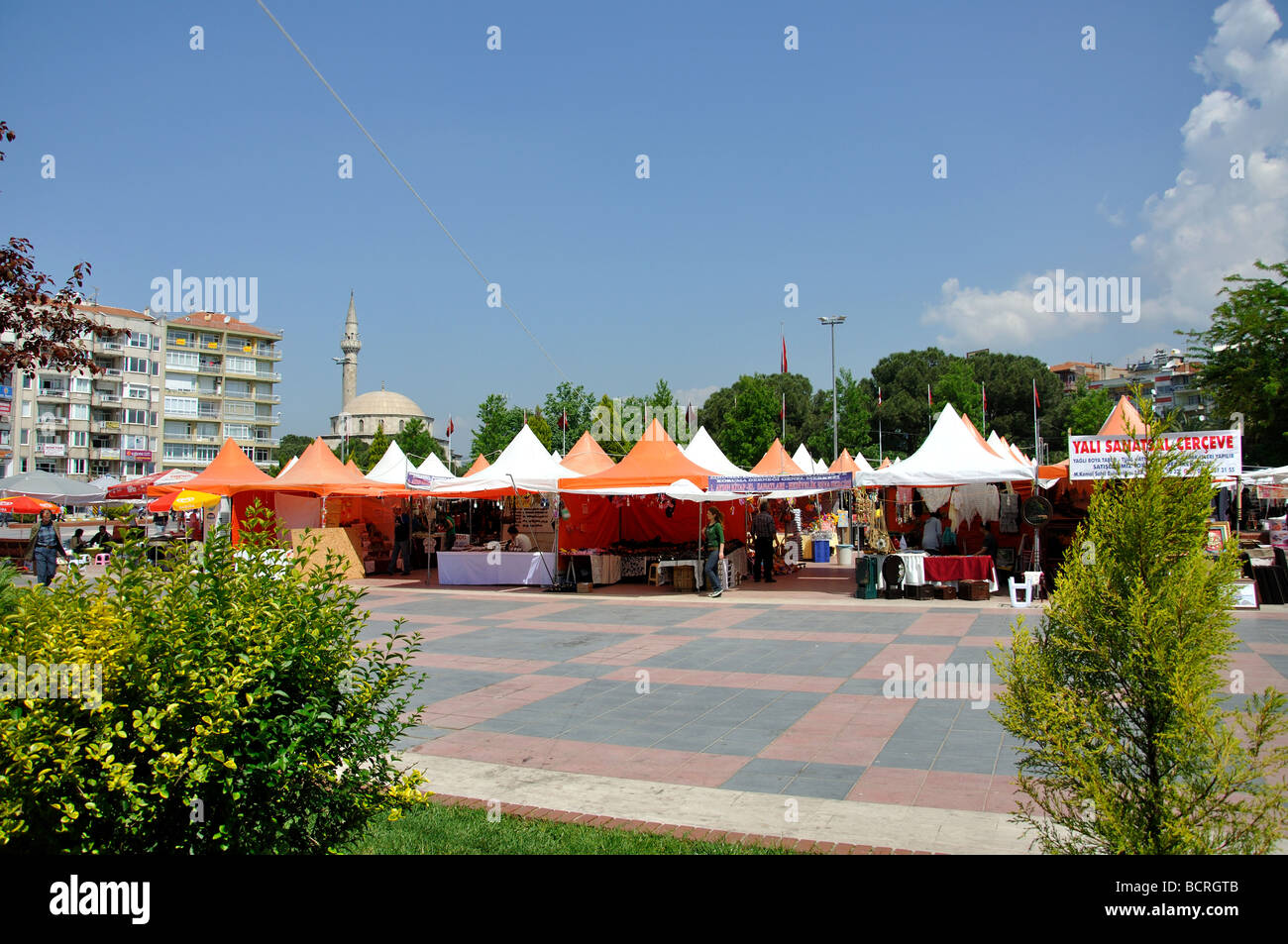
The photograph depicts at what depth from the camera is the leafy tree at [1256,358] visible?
27.6 metres

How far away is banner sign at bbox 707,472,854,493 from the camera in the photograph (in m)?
17.8

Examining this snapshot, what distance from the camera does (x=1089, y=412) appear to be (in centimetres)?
5797

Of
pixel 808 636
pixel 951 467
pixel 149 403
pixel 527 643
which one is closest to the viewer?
pixel 527 643

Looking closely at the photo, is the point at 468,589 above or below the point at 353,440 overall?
below

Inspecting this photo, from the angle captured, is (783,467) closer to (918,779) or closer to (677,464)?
(677,464)

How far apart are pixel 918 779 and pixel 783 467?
22.8 metres

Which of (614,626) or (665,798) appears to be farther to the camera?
(614,626)

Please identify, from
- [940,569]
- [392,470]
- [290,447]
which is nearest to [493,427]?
[392,470]

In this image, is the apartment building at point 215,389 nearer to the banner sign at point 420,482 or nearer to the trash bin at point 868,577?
the banner sign at point 420,482

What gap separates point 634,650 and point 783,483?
7.45 metres

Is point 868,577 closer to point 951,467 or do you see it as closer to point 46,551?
point 951,467

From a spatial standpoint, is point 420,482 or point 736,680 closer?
point 736,680
